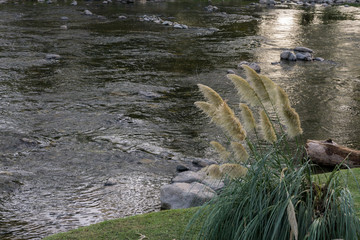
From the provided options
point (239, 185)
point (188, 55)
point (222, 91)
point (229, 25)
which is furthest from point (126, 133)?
point (229, 25)

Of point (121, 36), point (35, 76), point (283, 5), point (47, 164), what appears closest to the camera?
point (47, 164)

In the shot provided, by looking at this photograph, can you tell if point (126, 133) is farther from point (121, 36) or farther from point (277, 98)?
point (121, 36)

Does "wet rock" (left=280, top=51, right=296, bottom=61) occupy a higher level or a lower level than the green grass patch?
lower

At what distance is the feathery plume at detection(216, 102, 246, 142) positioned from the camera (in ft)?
11.5

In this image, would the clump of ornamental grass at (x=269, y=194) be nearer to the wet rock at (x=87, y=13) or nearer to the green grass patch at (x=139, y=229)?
the green grass patch at (x=139, y=229)

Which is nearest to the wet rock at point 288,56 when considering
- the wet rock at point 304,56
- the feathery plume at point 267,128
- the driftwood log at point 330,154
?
the wet rock at point 304,56

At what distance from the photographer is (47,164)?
7.82 meters

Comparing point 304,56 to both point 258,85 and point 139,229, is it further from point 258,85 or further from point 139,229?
point 258,85

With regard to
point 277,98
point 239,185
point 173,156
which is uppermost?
point 277,98

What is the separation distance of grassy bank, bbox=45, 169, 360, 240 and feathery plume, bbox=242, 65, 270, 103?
5.61ft

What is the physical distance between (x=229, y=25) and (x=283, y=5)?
1210 cm

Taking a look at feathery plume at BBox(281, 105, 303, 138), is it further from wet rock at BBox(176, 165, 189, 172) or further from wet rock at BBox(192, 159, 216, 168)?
wet rock at BBox(192, 159, 216, 168)

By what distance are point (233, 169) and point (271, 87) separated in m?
0.71

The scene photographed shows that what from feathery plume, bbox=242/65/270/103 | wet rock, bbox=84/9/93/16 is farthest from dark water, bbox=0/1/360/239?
feathery plume, bbox=242/65/270/103
